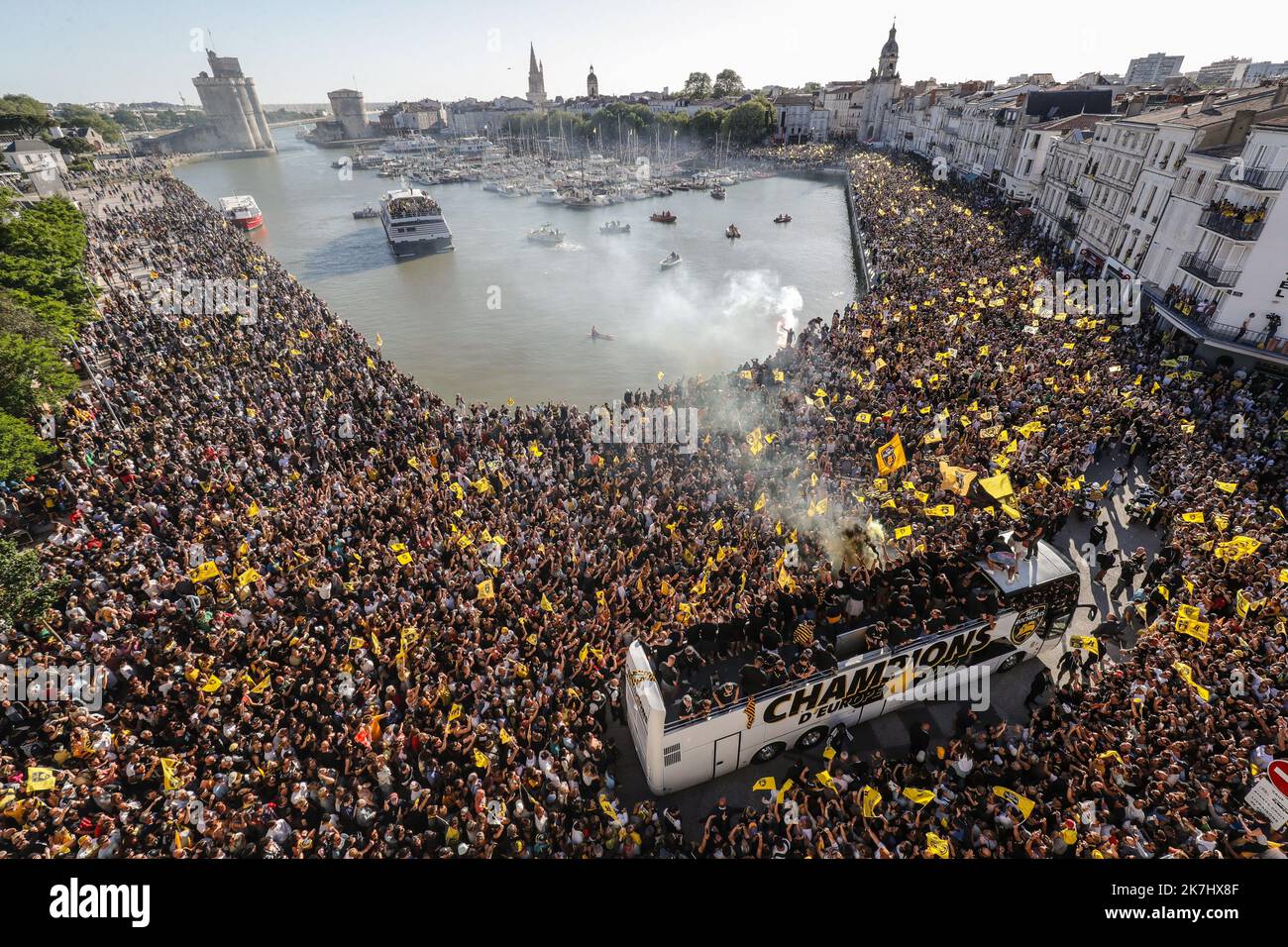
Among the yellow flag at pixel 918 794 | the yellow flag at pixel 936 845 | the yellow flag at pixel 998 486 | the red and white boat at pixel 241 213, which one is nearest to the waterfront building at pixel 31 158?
the red and white boat at pixel 241 213

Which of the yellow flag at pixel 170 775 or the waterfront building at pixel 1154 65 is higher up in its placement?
the waterfront building at pixel 1154 65

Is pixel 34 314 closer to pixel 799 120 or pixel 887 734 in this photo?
pixel 887 734

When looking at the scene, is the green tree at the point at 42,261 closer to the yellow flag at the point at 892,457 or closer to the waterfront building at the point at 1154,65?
the yellow flag at the point at 892,457

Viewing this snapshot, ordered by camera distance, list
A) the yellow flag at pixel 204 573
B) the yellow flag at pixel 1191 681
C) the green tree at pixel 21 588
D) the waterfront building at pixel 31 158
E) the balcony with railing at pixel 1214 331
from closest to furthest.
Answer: the yellow flag at pixel 1191 681, the green tree at pixel 21 588, the yellow flag at pixel 204 573, the balcony with railing at pixel 1214 331, the waterfront building at pixel 31 158

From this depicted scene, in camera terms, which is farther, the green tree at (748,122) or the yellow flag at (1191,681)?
the green tree at (748,122)

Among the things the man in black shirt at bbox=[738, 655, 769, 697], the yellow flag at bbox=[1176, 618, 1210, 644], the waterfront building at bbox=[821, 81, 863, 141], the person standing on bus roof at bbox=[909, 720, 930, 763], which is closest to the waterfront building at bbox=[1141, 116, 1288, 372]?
the yellow flag at bbox=[1176, 618, 1210, 644]
